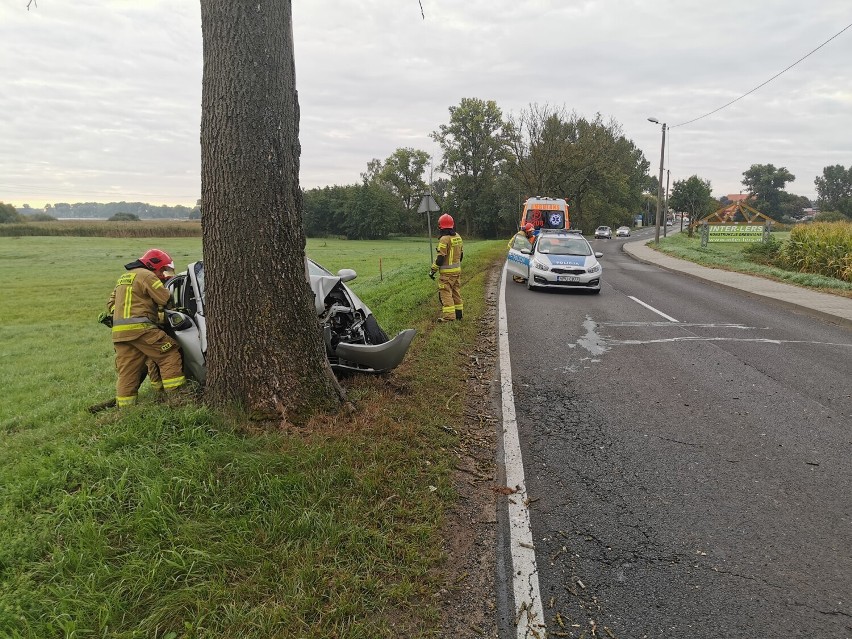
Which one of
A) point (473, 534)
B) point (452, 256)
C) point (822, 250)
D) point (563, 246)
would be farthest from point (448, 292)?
point (822, 250)

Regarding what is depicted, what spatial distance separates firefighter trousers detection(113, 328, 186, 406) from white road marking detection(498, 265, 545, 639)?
3.01 metres

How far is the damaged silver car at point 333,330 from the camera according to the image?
181 inches

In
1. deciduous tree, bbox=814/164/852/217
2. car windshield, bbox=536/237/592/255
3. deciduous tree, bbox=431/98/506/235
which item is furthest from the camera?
deciduous tree, bbox=814/164/852/217

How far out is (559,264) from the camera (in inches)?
492

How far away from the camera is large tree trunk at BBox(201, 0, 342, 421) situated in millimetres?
3549

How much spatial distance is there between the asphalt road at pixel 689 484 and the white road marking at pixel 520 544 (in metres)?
0.06

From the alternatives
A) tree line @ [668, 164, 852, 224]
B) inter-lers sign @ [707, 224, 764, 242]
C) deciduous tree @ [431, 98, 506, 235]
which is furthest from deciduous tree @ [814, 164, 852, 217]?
inter-lers sign @ [707, 224, 764, 242]

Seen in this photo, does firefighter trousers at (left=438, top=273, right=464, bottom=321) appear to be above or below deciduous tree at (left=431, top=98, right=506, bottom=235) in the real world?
below

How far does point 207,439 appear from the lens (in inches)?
135

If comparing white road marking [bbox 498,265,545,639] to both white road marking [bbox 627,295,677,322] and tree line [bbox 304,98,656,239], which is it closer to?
white road marking [bbox 627,295,677,322]

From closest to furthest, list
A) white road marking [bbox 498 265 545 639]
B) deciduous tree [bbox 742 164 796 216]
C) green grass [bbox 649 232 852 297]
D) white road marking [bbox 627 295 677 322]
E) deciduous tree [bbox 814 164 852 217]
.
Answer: white road marking [bbox 498 265 545 639]
white road marking [bbox 627 295 677 322]
green grass [bbox 649 232 852 297]
deciduous tree [bbox 742 164 796 216]
deciduous tree [bbox 814 164 852 217]

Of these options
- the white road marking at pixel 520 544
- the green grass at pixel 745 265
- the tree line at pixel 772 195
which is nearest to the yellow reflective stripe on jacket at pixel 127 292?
the white road marking at pixel 520 544

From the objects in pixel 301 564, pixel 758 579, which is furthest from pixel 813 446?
pixel 301 564

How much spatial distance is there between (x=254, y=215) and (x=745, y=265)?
20538 millimetres
